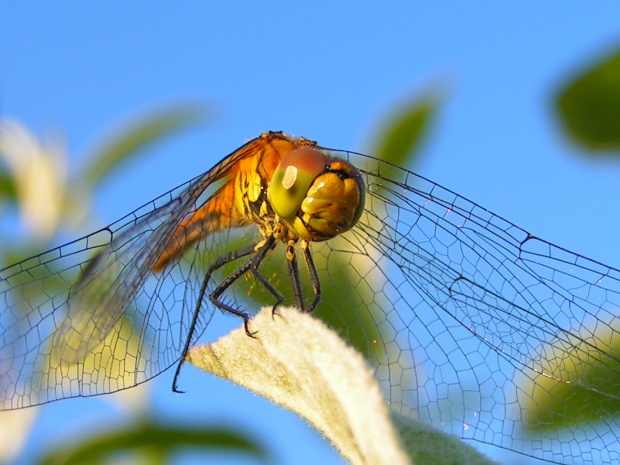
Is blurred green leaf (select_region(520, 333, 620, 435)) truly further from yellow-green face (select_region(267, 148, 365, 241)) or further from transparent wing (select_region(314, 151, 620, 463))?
yellow-green face (select_region(267, 148, 365, 241))

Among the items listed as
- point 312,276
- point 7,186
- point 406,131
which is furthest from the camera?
point 7,186

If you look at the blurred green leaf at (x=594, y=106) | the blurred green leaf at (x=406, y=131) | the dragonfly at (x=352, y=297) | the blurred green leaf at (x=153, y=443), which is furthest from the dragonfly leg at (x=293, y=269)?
the blurred green leaf at (x=594, y=106)

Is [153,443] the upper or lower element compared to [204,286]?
lower

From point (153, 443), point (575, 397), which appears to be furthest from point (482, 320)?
point (153, 443)

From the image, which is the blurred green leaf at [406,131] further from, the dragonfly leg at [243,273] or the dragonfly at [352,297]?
the dragonfly leg at [243,273]

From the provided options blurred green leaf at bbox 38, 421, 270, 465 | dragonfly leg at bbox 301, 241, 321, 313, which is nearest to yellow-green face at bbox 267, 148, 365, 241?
dragonfly leg at bbox 301, 241, 321, 313

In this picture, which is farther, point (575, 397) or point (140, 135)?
point (140, 135)

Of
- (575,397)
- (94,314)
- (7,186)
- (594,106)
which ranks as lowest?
(575,397)

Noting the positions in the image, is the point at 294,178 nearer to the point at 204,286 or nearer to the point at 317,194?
the point at 317,194
